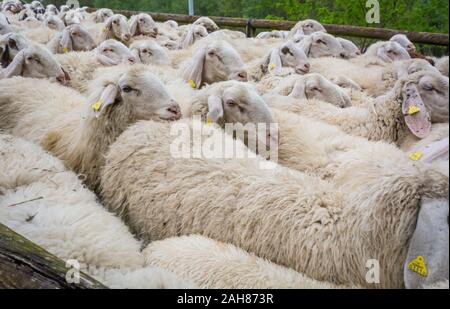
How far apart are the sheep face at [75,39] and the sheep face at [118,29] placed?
2.55 feet

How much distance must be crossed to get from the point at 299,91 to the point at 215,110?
1.31 meters

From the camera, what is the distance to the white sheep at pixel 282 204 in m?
1.87

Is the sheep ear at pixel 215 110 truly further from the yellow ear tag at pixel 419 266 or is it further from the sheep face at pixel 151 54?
the sheep face at pixel 151 54

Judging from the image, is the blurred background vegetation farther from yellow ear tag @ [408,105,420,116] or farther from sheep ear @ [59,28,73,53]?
sheep ear @ [59,28,73,53]

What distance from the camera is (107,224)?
2287 millimetres

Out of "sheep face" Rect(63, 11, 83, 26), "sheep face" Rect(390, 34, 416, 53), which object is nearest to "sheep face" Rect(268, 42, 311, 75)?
"sheep face" Rect(390, 34, 416, 53)

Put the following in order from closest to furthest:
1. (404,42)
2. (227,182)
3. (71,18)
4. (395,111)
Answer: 1. (227,182)
2. (395,111)
3. (404,42)
4. (71,18)

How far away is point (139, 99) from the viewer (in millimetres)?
2984

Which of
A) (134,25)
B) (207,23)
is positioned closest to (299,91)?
(134,25)

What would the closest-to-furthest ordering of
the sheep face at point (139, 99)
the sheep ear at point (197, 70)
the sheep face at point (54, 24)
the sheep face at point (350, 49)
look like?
the sheep face at point (139, 99)
the sheep ear at point (197, 70)
the sheep face at point (350, 49)
the sheep face at point (54, 24)

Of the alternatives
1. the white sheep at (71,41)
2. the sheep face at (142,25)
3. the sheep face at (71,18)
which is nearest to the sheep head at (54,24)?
the sheep face at (71,18)

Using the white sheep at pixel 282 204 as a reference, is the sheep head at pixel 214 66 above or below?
above

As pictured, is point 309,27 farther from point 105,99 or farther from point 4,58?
point 105,99

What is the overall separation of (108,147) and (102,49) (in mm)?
2657
